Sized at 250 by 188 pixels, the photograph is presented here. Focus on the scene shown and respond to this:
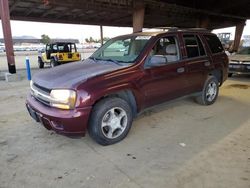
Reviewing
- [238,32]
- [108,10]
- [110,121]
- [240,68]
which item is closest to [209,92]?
[110,121]

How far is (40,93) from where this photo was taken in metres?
3.33

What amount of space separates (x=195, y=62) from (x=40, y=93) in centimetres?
308

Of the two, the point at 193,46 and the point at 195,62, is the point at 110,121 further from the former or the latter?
the point at 193,46

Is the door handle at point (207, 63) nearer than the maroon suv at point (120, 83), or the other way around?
the maroon suv at point (120, 83)

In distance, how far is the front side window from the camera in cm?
378

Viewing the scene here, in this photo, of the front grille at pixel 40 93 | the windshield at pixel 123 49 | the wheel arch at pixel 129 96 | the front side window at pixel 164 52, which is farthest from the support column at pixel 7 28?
the wheel arch at pixel 129 96

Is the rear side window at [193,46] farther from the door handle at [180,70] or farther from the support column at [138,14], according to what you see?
the support column at [138,14]

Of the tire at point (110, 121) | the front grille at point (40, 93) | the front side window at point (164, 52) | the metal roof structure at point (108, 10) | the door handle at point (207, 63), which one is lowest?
the tire at point (110, 121)

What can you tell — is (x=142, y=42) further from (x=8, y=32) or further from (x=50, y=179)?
(x=8, y=32)

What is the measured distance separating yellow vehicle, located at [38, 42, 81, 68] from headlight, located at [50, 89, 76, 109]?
1178 cm

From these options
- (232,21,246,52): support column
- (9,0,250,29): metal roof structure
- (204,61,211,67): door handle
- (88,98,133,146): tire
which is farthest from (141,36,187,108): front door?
(232,21,246,52): support column

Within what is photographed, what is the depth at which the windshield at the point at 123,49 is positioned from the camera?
3875 millimetres

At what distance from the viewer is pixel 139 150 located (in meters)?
3.25

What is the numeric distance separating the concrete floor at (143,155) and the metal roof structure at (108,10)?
10.8 meters
